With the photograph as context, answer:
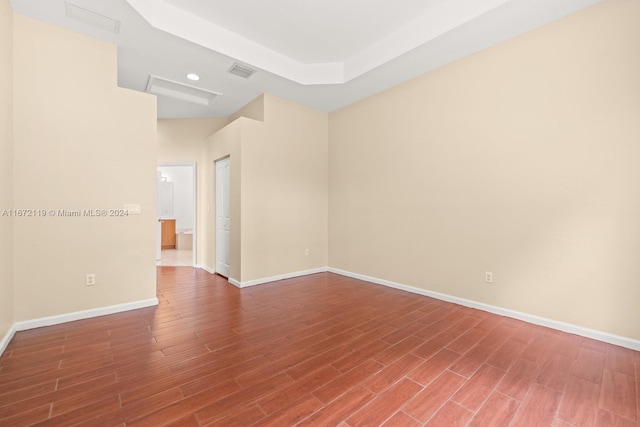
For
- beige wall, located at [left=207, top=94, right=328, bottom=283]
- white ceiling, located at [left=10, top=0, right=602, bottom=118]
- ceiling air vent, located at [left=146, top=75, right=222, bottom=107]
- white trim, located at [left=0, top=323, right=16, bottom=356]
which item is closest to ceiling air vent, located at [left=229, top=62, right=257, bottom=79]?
white ceiling, located at [left=10, top=0, right=602, bottom=118]

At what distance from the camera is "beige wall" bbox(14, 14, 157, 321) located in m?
2.69

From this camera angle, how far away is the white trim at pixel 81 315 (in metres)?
2.68

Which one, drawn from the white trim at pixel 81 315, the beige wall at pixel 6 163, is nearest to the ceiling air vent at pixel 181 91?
the beige wall at pixel 6 163

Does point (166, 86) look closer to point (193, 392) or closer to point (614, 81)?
point (193, 392)

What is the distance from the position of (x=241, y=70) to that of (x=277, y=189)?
1.84 meters

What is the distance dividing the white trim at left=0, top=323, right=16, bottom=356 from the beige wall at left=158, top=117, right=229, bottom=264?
316cm

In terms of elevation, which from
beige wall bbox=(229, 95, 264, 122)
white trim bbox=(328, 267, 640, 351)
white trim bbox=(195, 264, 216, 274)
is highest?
beige wall bbox=(229, 95, 264, 122)

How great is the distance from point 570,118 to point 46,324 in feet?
18.4

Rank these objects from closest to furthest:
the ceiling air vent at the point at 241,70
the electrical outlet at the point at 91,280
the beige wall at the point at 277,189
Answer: the electrical outlet at the point at 91,280, the ceiling air vent at the point at 241,70, the beige wall at the point at 277,189

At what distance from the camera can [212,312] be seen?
319 cm

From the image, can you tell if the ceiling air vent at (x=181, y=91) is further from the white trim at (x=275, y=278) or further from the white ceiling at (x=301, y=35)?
the white trim at (x=275, y=278)

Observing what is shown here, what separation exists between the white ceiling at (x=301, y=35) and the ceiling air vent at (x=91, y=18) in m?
Result: 0.05

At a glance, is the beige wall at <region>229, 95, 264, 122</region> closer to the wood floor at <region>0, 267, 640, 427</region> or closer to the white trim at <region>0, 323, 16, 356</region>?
the wood floor at <region>0, 267, 640, 427</region>

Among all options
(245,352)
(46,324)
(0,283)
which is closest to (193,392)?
(245,352)
